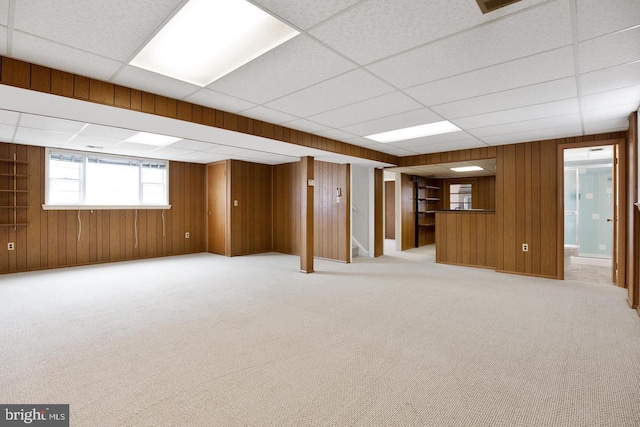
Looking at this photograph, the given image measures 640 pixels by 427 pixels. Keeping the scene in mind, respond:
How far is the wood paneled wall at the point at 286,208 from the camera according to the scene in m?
7.41

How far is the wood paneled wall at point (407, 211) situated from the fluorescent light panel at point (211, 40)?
255 inches

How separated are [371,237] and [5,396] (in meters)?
6.12

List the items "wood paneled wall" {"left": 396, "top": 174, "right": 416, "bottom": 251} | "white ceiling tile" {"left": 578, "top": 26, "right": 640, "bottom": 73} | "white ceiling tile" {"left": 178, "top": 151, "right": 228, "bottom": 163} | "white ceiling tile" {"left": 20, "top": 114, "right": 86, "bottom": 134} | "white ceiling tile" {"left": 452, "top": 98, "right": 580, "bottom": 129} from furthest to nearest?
1. "wood paneled wall" {"left": 396, "top": 174, "right": 416, "bottom": 251}
2. "white ceiling tile" {"left": 178, "top": 151, "right": 228, "bottom": 163}
3. "white ceiling tile" {"left": 20, "top": 114, "right": 86, "bottom": 134}
4. "white ceiling tile" {"left": 452, "top": 98, "right": 580, "bottom": 129}
5. "white ceiling tile" {"left": 578, "top": 26, "right": 640, "bottom": 73}

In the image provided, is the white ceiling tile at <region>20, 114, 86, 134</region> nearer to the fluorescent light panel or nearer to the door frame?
the fluorescent light panel

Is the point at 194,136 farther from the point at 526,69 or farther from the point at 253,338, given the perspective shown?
the point at 526,69

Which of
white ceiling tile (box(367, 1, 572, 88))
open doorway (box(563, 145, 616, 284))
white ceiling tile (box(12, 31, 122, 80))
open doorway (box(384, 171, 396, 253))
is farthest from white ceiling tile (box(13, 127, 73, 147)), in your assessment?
open doorway (box(563, 145, 616, 284))

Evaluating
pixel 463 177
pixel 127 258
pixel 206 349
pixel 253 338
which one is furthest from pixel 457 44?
pixel 463 177

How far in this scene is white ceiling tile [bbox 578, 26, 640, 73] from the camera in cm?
201

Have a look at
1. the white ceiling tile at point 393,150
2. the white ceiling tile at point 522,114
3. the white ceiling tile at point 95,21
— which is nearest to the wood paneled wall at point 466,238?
the white ceiling tile at point 393,150

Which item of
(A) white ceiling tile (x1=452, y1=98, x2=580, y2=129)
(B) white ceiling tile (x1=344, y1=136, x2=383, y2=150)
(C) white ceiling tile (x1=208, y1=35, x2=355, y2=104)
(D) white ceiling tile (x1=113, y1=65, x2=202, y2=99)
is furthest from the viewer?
(B) white ceiling tile (x1=344, y1=136, x2=383, y2=150)

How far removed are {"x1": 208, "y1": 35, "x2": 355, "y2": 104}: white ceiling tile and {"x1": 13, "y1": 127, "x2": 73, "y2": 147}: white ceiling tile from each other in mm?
3138

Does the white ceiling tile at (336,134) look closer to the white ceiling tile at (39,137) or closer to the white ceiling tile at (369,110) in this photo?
the white ceiling tile at (369,110)

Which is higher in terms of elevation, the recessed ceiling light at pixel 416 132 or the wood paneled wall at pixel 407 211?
the recessed ceiling light at pixel 416 132

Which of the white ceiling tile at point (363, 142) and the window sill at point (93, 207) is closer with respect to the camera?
the white ceiling tile at point (363, 142)
